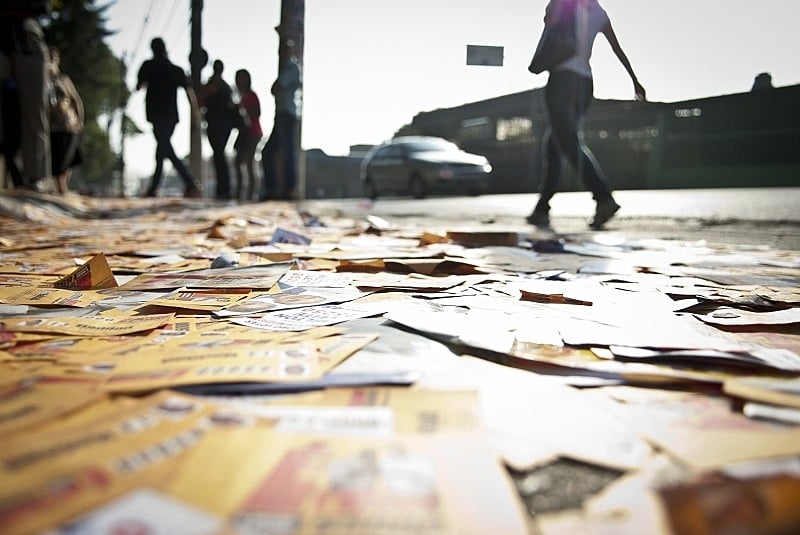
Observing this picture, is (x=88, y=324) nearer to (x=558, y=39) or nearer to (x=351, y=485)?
(x=351, y=485)

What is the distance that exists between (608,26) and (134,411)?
3947mm

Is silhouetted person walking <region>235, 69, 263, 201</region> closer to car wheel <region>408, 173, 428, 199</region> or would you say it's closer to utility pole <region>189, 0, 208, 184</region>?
utility pole <region>189, 0, 208, 184</region>

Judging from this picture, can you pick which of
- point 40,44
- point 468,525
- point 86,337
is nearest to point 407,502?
point 468,525

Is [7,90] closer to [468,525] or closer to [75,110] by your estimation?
[75,110]

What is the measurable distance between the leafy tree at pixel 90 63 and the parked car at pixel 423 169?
609 centimetres

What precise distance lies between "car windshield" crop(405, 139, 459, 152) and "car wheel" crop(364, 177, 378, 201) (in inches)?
42.8

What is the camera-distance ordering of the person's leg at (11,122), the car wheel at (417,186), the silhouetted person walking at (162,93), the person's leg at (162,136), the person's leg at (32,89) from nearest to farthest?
the person's leg at (32,89) → the person's leg at (11,122) → the silhouetted person walking at (162,93) → the person's leg at (162,136) → the car wheel at (417,186)

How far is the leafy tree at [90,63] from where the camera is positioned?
16.8 metres

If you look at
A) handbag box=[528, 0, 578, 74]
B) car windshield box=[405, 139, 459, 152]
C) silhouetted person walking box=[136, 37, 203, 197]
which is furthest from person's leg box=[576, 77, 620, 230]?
car windshield box=[405, 139, 459, 152]

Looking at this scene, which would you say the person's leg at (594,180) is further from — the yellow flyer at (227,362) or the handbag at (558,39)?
the yellow flyer at (227,362)

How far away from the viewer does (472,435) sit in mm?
674

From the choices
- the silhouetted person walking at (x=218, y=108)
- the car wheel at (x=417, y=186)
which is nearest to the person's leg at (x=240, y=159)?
the silhouetted person walking at (x=218, y=108)

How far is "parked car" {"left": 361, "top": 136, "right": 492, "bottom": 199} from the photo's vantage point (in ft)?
34.4

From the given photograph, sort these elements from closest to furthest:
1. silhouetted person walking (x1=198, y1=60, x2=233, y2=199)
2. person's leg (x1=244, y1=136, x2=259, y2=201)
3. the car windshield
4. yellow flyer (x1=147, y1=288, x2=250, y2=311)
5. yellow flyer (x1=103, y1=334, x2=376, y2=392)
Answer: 1. yellow flyer (x1=103, y1=334, x2=376, y2=392)
2. yellow flyer (x1=147, y1=288, x2=250, y2=311)
3. silhouetted person walking (x1=198, y1=60, x2=233, y2=199)
4. person's leg (x1=244, y1=136, x2=259, y2=201)
5. the car windshield
